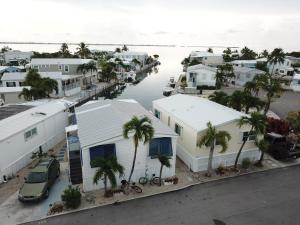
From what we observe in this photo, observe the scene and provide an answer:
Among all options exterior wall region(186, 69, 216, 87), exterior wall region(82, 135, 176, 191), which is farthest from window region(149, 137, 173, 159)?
exterior wall region(186, 69, 216, 87)

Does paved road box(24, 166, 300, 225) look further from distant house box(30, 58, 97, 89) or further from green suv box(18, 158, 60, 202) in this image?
distant house box(30, 58, 97, 89)

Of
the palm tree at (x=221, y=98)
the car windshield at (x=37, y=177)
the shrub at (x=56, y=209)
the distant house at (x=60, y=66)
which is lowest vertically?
the shrub at (x=56, y=209)

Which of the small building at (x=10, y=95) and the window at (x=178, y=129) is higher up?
the small building at (x=10, y=95)

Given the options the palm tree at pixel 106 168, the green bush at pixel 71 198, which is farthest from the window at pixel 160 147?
the green bush at pixel 71 198

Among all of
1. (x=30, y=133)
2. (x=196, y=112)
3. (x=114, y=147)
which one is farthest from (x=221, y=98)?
(x=30, y=133)

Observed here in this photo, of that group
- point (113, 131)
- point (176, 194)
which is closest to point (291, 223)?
point (176, 194)

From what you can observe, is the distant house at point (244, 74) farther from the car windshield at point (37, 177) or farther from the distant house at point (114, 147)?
the car windshield at point (37, 177)

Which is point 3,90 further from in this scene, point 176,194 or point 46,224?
point 176,194
